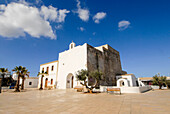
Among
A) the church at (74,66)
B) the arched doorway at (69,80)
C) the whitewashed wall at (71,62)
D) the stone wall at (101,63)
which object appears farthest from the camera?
the arched doorway at (69,80)

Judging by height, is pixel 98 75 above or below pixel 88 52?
below

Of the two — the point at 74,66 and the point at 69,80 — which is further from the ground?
the point at 74,66

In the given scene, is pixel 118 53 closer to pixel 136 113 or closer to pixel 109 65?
pixel 109 65

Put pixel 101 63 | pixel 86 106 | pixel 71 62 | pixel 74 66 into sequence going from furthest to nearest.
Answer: pixel 101 63 → pixel 71 62 → pixel 74 66 → pixel 86 106

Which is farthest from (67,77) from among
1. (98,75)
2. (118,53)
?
(118,53)

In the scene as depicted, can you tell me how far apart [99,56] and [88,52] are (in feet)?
17.7

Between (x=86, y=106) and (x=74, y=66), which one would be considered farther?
(x=74, y=66)

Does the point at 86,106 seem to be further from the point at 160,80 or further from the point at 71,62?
the point at 160,80

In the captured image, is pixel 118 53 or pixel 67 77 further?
pixel 118 53

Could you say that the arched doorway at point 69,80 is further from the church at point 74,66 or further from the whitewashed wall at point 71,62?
the whitewashed wall at point 71,62

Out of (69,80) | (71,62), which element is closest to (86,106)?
(71,62)

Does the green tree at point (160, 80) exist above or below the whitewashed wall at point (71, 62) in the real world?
below

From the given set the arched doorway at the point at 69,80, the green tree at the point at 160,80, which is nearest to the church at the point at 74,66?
the arched doorway at the point at 69,80

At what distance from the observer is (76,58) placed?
23422mm
